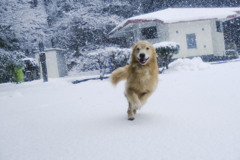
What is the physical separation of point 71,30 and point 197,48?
10853 millimetres

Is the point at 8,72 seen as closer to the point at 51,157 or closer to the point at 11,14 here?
the point at 11,14

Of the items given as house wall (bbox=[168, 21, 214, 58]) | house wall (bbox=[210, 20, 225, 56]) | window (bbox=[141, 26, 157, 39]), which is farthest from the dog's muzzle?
house wall (bbox=[210, 20, 225, 56])

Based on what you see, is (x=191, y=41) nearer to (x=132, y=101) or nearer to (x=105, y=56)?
(x=105, y=56)

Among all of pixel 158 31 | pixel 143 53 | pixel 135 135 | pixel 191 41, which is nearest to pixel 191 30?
pixel 191 41

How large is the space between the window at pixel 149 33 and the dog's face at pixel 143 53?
13800 millimetres

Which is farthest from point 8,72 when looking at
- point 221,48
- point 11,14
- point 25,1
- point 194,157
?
point 221,48

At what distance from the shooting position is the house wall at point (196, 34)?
15.1m

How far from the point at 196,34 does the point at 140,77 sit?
13.7m

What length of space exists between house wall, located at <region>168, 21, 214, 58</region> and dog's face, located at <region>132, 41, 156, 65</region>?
41.7 feet

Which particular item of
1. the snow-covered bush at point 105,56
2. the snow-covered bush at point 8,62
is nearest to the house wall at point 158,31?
the snow-covered bush at point 105,56

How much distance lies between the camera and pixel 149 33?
1662cm

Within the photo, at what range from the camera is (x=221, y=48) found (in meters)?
16.6

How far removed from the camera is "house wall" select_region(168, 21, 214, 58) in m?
15.1

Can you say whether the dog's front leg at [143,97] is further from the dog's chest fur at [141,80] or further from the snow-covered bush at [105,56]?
the snow-covered bush at [105,56]
